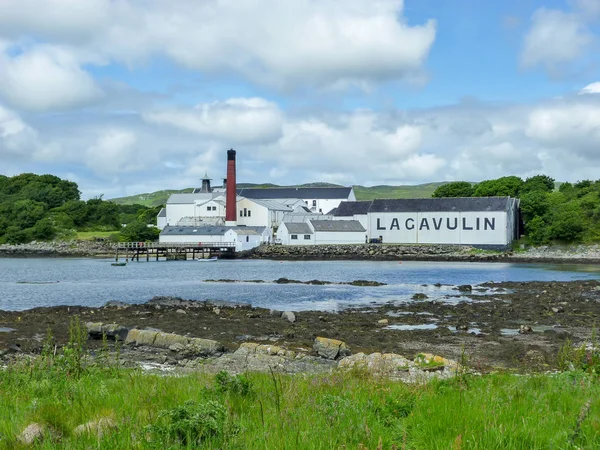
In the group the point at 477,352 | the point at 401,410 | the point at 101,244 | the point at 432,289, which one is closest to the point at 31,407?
the point at 401,410

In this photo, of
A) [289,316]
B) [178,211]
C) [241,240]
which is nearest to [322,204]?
[178,211]

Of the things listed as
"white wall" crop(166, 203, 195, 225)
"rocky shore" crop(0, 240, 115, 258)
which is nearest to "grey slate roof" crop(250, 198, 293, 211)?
"white wall" crop(166, 203, 195, 225)

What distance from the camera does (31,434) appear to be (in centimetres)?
503

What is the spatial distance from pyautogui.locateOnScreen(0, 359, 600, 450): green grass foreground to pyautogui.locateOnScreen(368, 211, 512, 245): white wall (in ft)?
270

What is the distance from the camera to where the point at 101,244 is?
96312 mm

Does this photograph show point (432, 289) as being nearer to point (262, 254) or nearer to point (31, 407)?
point (31, 407)

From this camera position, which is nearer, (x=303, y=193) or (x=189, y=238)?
(x=189, y=238)

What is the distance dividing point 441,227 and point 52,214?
6704 cm

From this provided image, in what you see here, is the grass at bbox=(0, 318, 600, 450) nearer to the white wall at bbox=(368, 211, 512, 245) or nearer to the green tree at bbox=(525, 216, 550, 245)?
the green tree at bbox=(525, 216, 550, 245)

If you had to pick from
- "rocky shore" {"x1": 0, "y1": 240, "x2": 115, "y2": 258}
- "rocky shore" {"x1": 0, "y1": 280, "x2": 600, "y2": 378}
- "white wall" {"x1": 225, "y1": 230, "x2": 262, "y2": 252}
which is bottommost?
"rocky shore" {"x1": 0, "y1": 280, "x2": 600, "y2": 378}

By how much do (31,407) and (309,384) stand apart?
2937 mm

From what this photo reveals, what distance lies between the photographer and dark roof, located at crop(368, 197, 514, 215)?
87250mm

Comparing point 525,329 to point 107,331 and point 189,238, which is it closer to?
point 107,331

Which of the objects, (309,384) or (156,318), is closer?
(309,384)
